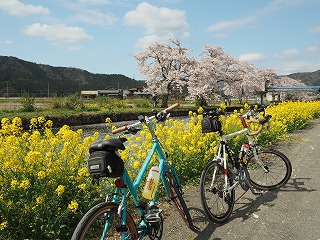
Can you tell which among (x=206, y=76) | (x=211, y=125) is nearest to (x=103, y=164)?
(x=211, y=125)

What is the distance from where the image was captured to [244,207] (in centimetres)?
479

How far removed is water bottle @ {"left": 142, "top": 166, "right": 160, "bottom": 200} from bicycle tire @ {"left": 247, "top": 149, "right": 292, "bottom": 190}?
2457mm

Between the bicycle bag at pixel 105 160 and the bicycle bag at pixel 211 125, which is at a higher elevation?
the bicycle bag at pixel 211 125

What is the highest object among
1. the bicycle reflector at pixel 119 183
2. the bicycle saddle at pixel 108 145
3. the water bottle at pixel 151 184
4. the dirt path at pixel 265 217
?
the bicycle saddle at pixel 108 145

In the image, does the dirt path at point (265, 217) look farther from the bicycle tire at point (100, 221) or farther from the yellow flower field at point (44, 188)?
the bicycle tire at point (100, 221)

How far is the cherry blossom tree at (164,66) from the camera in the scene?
Answer: 44.4 meters

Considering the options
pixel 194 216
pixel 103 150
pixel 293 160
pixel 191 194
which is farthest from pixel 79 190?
pixel 293 160

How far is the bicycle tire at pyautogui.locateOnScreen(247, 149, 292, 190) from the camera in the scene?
532cm

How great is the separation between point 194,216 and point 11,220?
2486 millimetres

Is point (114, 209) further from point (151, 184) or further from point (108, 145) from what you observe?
point (151, 184)

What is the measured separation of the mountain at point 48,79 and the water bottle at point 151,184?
9530cm

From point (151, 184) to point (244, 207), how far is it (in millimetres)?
→ 2228

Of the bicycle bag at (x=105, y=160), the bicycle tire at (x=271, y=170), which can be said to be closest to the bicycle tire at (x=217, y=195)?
the bicycle tire at (x=271, y=170)

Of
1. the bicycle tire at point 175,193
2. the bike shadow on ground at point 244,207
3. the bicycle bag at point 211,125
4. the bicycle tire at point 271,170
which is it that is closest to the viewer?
the bicycle tire at point 175,193
